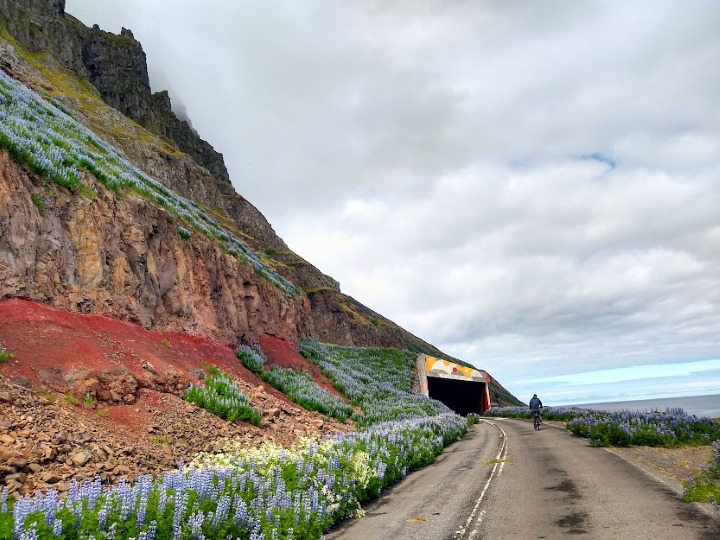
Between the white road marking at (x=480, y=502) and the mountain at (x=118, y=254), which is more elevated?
the mountain at (x=118, y=254)

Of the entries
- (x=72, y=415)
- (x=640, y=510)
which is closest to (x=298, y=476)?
(x=72, y=415)

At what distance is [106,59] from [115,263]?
12985 centimetres

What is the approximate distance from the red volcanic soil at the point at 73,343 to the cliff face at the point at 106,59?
344ft

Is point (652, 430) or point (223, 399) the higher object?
point (223, 399)

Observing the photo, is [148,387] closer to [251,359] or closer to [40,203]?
[40,203]

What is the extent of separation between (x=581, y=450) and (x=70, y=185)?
21.3 meters

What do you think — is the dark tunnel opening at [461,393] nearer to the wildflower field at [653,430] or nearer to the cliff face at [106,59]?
the wildflower field at [653,430]

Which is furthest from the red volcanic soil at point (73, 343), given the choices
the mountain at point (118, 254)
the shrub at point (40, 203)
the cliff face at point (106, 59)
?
the cliff face at point (106, 59)

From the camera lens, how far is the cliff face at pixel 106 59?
314 feet

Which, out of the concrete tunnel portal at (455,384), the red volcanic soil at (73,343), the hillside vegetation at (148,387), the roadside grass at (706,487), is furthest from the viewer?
the concrete tunnel portal at (455,384)

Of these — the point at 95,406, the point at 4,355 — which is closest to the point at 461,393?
the point at 95,406

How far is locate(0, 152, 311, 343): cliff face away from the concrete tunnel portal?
24262 millimetres

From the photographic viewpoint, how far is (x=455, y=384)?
53.8 m

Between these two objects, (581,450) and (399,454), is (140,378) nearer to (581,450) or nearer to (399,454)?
(399,454)
